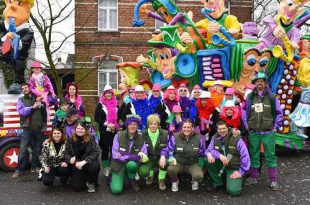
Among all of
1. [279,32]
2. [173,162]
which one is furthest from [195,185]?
[279,32]

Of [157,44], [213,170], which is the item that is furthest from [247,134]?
[157,44]

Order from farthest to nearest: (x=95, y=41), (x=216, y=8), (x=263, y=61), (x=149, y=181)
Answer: (x=95, y=41) < (x=216, y=8) < (x=263, y=61) < (x=149, y=181)

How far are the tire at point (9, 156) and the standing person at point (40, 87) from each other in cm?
84

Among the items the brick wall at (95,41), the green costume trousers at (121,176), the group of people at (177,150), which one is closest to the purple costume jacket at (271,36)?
the group of people at (177,150)

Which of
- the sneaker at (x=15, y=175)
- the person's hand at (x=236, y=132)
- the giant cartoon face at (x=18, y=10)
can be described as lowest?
the sneaker at (x=15, y=175)

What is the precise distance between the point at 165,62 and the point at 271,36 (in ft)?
7.91

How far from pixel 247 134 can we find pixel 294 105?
3.84 metres

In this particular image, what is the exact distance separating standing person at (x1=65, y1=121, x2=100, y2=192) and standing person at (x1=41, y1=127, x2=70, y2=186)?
0.50ft

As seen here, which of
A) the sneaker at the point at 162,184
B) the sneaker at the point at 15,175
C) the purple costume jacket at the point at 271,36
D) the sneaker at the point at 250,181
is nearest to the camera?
the sneaker at the point at 162,184

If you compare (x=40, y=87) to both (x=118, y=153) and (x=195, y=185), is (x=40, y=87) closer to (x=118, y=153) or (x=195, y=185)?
(x=118, y=153)

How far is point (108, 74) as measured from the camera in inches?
686

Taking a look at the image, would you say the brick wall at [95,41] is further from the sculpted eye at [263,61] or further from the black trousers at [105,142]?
the black trousers at [105,142]

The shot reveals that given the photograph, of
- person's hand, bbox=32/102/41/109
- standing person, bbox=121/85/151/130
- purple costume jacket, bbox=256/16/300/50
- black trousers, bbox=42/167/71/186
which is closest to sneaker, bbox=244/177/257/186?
standing person, bbox=121/85/151/130

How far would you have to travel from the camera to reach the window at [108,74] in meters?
17.3
